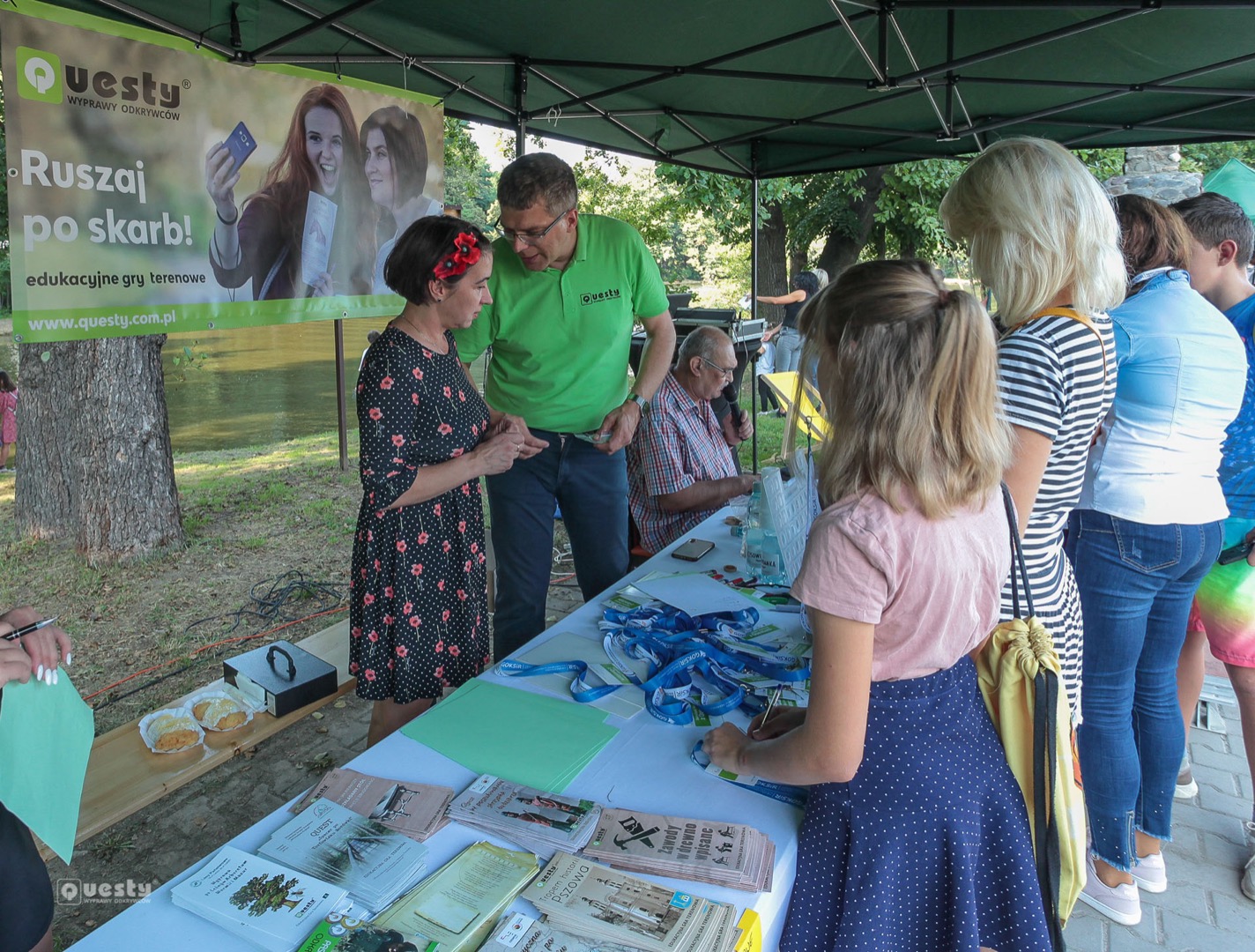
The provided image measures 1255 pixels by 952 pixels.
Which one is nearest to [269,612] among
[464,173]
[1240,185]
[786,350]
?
[1240,185]

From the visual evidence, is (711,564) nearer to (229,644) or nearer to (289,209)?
(289,209)

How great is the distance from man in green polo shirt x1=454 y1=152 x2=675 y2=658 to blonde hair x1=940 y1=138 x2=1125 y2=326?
1.20m

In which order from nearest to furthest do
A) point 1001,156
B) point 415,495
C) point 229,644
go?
point 1001,156 < point 415,495 < point 229,644

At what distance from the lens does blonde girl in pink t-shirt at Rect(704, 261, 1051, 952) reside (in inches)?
39.5

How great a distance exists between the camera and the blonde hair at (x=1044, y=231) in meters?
1.39

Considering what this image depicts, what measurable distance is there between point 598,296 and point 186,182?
53.6 inches

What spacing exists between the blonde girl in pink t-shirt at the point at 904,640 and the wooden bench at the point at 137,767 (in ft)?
5.47

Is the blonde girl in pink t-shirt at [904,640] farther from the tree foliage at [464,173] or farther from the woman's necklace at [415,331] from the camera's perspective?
the tree foliage at [464,173]

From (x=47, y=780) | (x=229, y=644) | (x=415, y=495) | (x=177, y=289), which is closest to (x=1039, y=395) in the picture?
(x=415, y=495)

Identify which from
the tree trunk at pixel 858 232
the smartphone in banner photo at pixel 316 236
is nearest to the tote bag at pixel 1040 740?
the smartphone in banner photo at pixel 316 236

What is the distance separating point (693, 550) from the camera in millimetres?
2318

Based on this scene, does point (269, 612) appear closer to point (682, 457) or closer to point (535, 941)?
point (682, 457)

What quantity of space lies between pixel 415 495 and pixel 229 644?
106 inches

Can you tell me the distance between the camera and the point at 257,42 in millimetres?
2705
